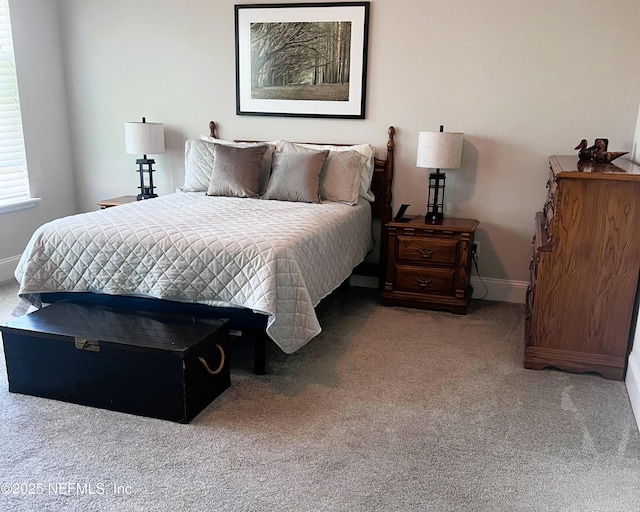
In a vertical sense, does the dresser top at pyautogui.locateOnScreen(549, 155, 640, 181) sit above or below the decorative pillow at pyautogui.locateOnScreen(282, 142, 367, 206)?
above

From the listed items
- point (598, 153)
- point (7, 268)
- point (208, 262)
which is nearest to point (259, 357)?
point (208, 262)

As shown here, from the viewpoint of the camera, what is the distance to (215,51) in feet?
15.5

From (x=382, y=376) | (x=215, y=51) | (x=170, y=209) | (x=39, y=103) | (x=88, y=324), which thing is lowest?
(x=382, y=376)

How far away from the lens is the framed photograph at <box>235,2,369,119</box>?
4.35m

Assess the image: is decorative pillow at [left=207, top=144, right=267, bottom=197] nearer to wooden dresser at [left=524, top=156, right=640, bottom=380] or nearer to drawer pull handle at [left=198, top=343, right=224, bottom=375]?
drawer pull handle at [left=198, top=343, right=224, bottom=375]

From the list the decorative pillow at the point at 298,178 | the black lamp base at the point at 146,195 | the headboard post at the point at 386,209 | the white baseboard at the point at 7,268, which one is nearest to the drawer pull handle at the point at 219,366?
the decorative pillow at the point at 298,178

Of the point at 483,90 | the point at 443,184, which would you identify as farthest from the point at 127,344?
the point at 483,90

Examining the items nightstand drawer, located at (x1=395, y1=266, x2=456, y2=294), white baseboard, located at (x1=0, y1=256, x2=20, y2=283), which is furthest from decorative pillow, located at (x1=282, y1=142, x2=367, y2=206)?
white baseboard, located at (x1=0, y1=256, x2=20, y2=283)

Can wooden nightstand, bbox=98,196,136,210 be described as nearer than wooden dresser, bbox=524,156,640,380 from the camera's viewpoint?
No

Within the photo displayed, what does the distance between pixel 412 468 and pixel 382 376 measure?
0.82 meters

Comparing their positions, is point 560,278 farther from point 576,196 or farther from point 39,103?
point 39,103

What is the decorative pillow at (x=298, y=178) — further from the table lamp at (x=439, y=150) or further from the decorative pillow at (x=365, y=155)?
the table lamp at (x=439, y=150)

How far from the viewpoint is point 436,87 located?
4227 millimetres

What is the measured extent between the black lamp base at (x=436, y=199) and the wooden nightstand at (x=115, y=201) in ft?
8.00
